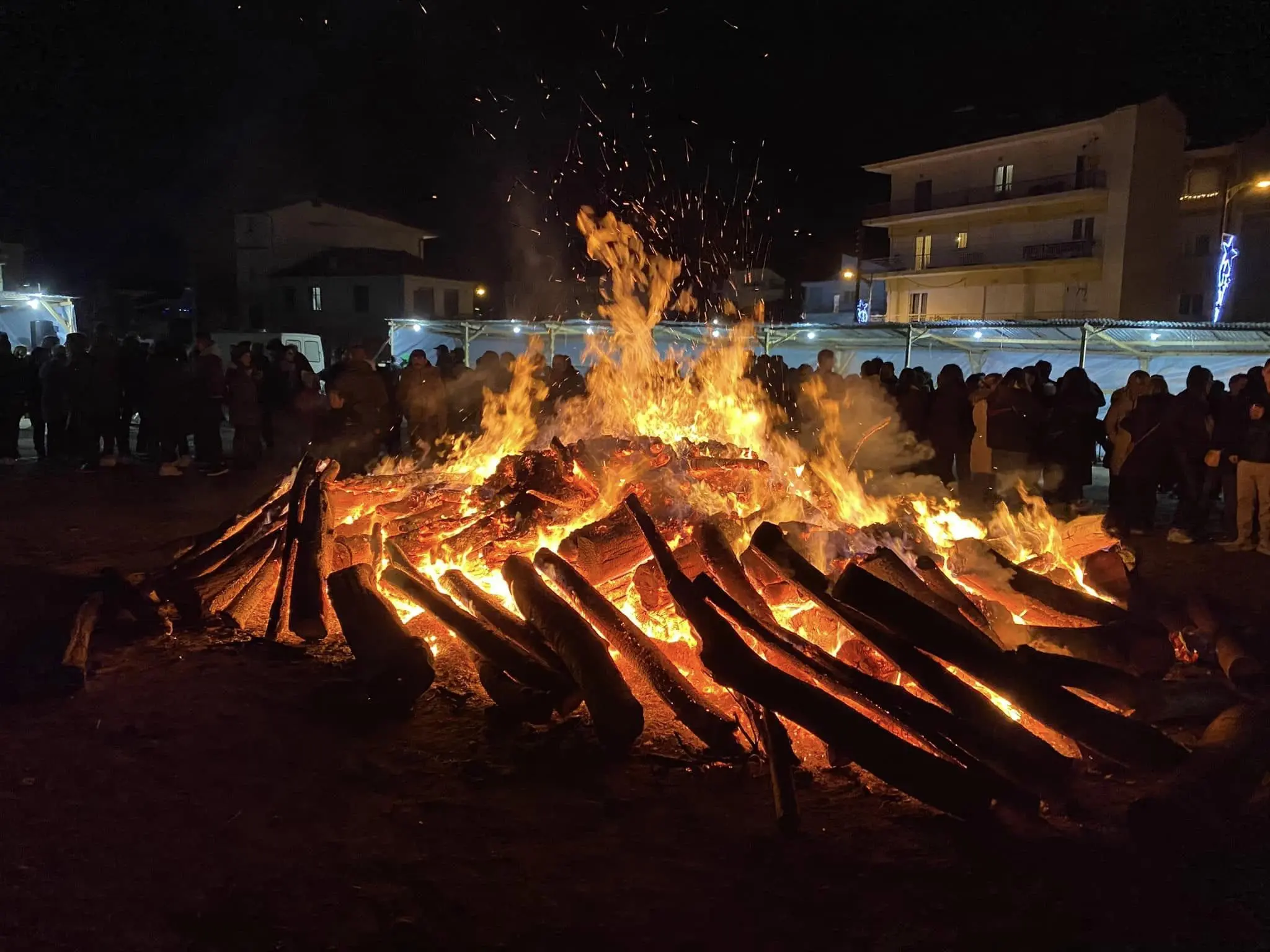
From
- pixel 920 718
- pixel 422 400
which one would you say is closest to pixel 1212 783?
pixel 920 718

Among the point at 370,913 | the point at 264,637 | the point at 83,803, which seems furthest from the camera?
the point at 264,637

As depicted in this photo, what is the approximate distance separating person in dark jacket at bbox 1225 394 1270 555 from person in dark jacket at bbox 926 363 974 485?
2.97m

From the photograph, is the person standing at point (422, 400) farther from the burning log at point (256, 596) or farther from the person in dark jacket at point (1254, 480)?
the person in dark jacket at point (1254, 480)

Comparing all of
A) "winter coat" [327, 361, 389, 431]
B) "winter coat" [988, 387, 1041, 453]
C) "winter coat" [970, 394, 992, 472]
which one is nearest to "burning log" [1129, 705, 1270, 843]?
"winter coat" [988, 387, 1041, 453]

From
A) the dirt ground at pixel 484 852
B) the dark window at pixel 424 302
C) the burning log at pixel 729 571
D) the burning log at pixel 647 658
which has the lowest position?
the dirt ground at pixel 484 852

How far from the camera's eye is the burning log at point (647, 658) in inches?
167

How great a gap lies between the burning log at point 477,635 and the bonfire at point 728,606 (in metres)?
0.02

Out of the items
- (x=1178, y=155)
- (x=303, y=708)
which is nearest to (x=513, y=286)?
(x=1178, y=155)

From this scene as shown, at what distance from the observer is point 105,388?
13281 mm

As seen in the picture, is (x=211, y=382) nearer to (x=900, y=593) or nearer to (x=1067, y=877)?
(x=900, y=593)

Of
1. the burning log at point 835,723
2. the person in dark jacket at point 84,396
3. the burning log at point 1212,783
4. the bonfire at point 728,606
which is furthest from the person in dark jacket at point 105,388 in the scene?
the burning log at point 1212,783

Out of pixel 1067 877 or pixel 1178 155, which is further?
pixel 1178 155

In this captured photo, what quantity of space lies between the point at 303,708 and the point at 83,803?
3.87 feet

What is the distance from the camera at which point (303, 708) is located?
4.80m
